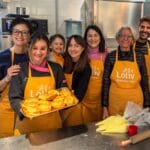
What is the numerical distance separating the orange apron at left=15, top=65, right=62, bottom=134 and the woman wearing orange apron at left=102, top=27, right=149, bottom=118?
58 cm

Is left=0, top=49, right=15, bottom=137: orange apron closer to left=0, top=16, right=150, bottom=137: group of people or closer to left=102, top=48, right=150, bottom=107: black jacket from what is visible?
left=0, top=16, right=150, bottom=137: group of people

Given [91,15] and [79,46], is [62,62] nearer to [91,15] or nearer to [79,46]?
[79,46]

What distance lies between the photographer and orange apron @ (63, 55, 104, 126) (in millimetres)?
2107

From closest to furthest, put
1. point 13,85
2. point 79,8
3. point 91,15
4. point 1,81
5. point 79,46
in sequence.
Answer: point 13,85 → point 1,81 → point 79,46 → point 91,15 → point 79,8

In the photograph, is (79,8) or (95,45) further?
(79,8)

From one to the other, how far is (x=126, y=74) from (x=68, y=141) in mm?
911

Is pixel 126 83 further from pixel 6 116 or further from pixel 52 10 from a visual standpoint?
pixel 52 10

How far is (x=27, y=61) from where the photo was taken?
1779mm

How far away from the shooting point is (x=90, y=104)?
7.16 feet

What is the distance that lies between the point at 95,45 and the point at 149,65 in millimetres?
463

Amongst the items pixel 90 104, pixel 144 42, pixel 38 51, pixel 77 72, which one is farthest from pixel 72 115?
pixel 144 42

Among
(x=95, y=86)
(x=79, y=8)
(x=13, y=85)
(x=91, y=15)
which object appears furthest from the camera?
(x=79, y=8)

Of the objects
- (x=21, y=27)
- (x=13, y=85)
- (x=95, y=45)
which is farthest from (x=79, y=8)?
(x=13, y=85)

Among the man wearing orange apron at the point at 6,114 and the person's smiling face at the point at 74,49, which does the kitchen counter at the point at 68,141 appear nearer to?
the man wearing orange apron at the point at 6,114
